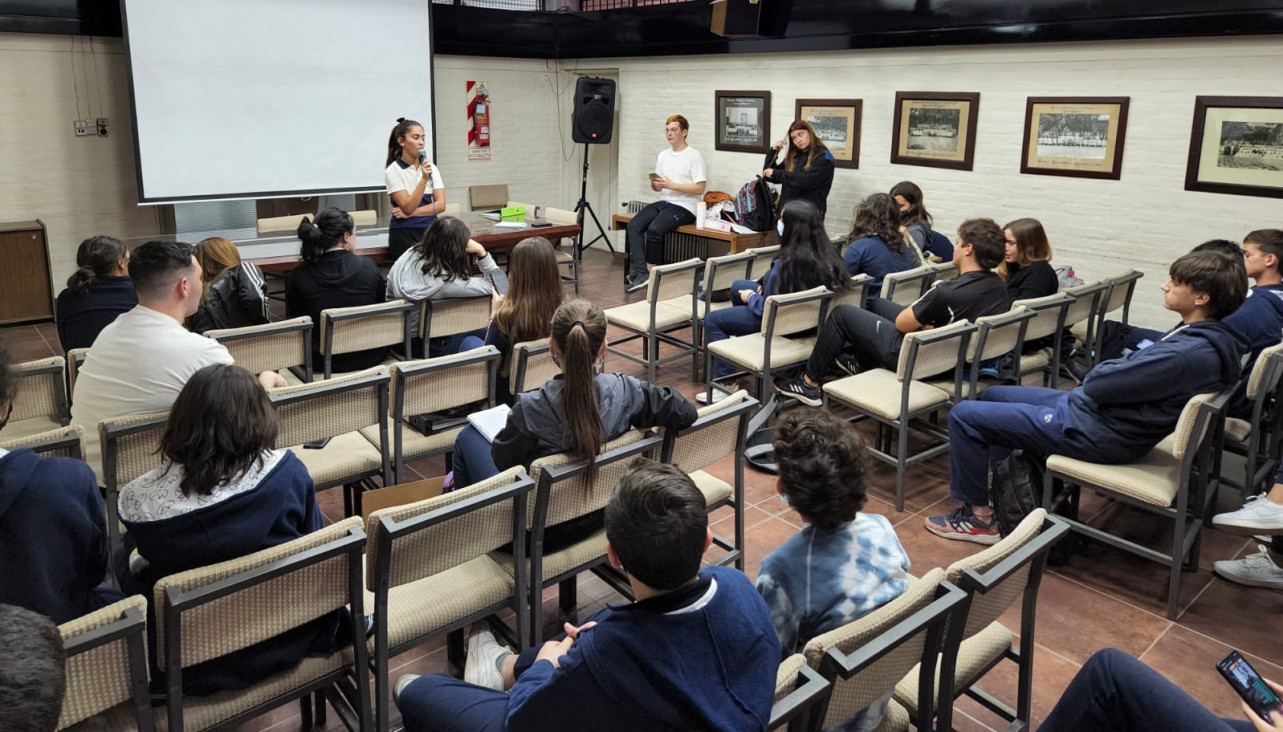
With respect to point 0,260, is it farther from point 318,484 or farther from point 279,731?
point 279,731

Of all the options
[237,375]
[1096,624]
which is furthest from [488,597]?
[1096,624]

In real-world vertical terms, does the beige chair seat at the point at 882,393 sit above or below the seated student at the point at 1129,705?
above

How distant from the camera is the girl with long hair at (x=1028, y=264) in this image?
15.4 ft

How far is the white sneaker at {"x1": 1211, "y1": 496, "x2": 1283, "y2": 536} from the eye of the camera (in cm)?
313

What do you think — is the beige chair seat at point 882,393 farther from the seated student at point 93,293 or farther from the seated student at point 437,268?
the seated student at point 93,293

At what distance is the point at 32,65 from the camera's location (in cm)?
693

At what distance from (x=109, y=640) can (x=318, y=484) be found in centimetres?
144

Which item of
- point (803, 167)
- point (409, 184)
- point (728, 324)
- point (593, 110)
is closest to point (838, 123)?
point (803, 167)

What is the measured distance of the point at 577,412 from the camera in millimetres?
2396

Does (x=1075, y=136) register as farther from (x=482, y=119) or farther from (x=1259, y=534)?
(x=482, y=119)

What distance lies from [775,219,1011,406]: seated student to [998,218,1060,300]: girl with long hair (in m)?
0.54

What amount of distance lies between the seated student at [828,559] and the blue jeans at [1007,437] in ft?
5.32

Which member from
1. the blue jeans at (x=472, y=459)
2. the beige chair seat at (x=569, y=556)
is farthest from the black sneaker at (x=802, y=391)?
the blue jeans at (x=472, y=459)

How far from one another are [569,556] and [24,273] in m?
6.23
